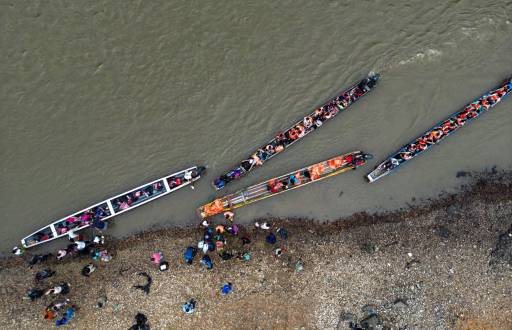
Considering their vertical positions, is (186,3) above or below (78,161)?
above

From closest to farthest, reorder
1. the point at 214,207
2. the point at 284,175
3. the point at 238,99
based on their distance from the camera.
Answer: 1. the point at 214,207
2. the point at 284,175
3. the point at 238,99

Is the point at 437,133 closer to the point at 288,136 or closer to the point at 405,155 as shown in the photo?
the point at 405,155

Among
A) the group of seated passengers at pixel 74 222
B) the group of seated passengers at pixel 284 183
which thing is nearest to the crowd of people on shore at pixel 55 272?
the group of seated passengers at pixel 74 222

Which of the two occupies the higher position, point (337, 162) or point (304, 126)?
point (304, 126)

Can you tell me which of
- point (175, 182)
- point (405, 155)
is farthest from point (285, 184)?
point (405, 155)

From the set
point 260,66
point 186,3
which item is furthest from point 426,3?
point 186,3

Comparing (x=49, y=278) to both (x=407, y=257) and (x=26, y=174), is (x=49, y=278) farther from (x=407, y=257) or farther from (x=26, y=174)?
(x=407, y=257)
